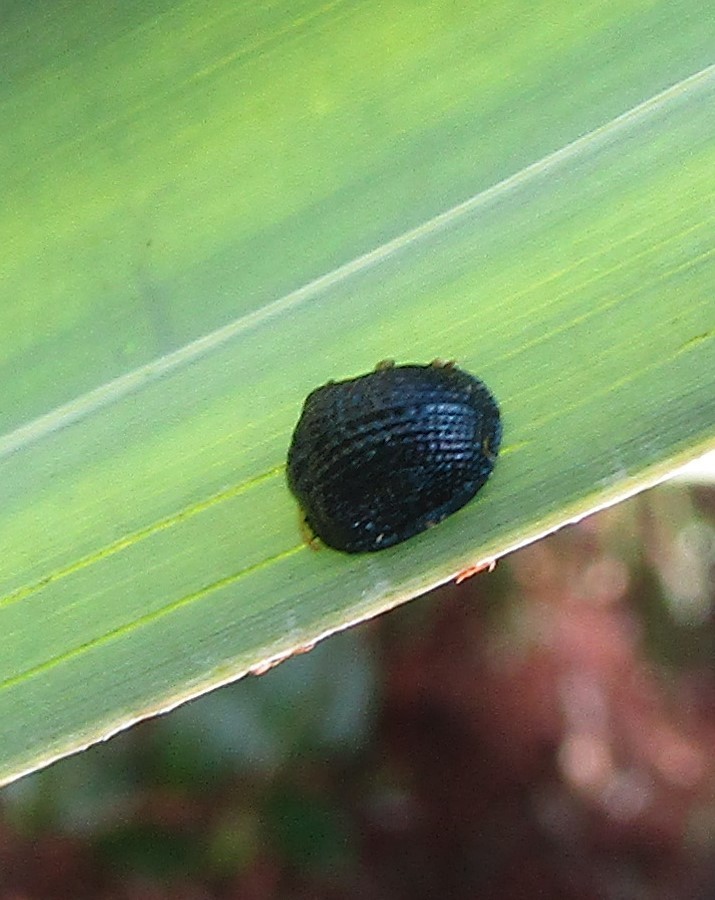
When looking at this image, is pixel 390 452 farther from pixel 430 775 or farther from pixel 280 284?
pixel 430 775

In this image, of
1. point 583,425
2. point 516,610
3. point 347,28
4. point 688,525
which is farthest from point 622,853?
point 347,28

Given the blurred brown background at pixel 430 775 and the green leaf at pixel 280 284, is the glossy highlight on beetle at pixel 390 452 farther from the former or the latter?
the blurred brown background at pixel 430 775

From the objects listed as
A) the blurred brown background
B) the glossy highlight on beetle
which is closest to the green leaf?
the glossy highlight on beetle

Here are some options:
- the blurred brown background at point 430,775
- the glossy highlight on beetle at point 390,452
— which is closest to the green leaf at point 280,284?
the glossy highlight on beetle at point 390,452

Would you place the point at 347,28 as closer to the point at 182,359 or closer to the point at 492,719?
the point at 182,359

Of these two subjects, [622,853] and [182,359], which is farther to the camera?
[622,853]

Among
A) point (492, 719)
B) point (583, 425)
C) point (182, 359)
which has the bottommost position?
point (492, 719)
